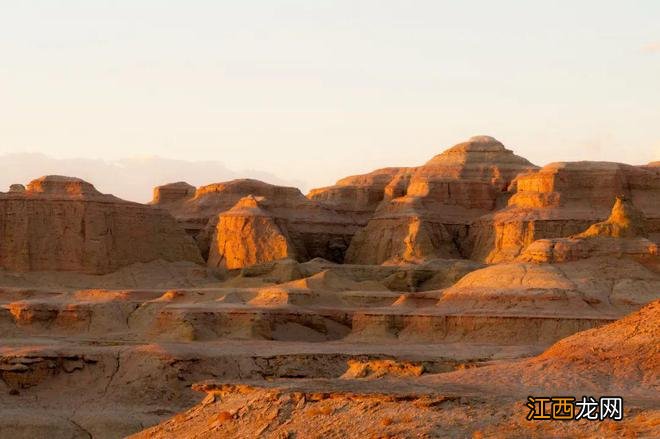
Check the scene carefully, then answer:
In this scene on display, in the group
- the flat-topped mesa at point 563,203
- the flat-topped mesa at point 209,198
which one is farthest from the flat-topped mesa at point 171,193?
the flat-topped mesa at point 563,203

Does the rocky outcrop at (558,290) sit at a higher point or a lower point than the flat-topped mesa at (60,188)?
lower

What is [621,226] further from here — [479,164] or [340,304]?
[479,164]

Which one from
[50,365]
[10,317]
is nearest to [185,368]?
[50,365]

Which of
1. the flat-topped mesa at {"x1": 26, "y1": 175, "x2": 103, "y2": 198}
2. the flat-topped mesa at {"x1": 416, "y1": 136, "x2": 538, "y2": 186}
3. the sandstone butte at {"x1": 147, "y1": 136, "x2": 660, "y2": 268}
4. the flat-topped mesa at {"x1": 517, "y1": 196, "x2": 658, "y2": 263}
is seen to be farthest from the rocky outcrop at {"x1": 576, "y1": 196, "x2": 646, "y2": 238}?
the flat-topped mesa at {"x1": 26, "y1": 175, "x2": 103, "y2": 198}

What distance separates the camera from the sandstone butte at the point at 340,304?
24.7 m

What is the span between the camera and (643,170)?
82375 mm

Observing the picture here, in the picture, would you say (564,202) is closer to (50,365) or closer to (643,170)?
(643,170)

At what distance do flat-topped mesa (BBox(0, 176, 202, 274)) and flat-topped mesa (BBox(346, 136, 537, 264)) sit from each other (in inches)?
544

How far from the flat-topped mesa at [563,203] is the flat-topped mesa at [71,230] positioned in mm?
18589

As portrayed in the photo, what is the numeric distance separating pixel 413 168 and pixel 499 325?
4272cm

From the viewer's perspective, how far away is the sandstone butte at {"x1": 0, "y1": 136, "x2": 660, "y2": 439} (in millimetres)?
24719

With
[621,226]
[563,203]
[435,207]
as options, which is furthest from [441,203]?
[621,226]

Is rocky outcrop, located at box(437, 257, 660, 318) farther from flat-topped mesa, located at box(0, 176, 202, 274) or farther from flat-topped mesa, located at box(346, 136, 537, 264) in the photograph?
flat-topped mesa, located at box(0, 176, 202, 274)

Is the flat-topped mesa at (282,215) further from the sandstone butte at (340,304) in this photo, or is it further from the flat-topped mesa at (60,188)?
the flat-topped mesa at (60,188)
